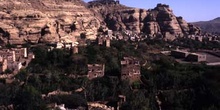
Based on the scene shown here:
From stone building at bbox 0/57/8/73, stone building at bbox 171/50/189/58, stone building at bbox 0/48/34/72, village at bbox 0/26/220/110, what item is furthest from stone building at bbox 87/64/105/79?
stone building at bbox 171/50/189/58

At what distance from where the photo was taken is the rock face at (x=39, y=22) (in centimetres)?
3183

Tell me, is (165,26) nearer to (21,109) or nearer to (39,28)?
(39,28)

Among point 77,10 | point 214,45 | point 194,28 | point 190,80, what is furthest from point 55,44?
point 194,28

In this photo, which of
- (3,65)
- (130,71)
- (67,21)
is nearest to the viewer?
(130,71)

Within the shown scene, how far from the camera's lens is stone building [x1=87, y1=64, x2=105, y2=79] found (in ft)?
72.5

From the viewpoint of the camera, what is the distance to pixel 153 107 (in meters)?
17.6

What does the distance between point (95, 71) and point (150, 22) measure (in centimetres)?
3038

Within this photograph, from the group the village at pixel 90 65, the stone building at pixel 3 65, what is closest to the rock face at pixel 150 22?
the village at pixel 90 65

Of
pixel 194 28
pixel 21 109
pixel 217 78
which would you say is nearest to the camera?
pixel 21 109

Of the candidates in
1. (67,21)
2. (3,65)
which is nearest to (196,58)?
(67,21)

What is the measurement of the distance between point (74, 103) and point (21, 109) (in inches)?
95.3

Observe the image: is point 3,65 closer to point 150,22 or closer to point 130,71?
point 130,71

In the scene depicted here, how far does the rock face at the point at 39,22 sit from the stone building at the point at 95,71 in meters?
11.6

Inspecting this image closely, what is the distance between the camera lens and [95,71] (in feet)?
72.8
